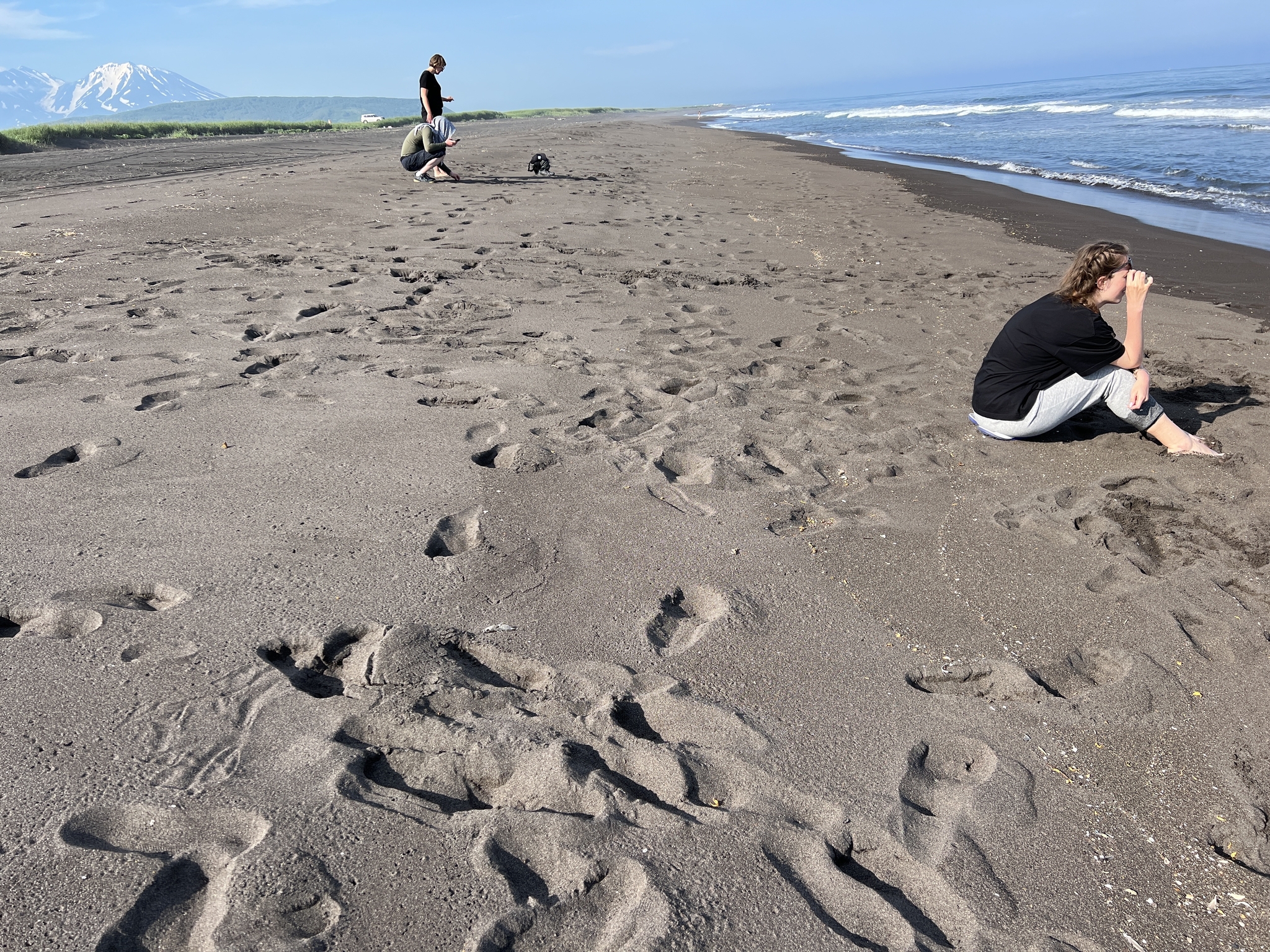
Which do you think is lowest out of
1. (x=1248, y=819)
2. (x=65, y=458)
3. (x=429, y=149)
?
(x=1248, y=819)

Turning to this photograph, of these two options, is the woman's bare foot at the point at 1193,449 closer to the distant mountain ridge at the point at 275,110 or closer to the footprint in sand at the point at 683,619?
the footprint in sand at the point at 683,619

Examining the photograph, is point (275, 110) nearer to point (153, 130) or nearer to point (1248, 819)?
Result: point (153, 130)

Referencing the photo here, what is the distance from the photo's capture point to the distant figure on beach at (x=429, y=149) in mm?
11602

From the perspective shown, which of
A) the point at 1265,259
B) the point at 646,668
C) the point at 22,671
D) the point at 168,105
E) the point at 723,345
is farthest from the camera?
the point at 168,105

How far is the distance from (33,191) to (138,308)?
826cm

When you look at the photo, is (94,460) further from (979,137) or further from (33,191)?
(979,137)

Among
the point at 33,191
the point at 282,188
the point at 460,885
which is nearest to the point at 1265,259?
the point at 460,885

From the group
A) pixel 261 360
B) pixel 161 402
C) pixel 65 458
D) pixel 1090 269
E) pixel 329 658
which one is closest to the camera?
pixel 329 658

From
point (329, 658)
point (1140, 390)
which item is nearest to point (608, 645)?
point (329, 658)

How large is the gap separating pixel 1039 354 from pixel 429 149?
10644mm

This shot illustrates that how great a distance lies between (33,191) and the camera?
10914mm

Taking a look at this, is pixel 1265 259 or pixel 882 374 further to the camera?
pixel 1265 259

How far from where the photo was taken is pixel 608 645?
2.30 meters

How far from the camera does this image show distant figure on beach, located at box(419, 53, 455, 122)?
10.7m
